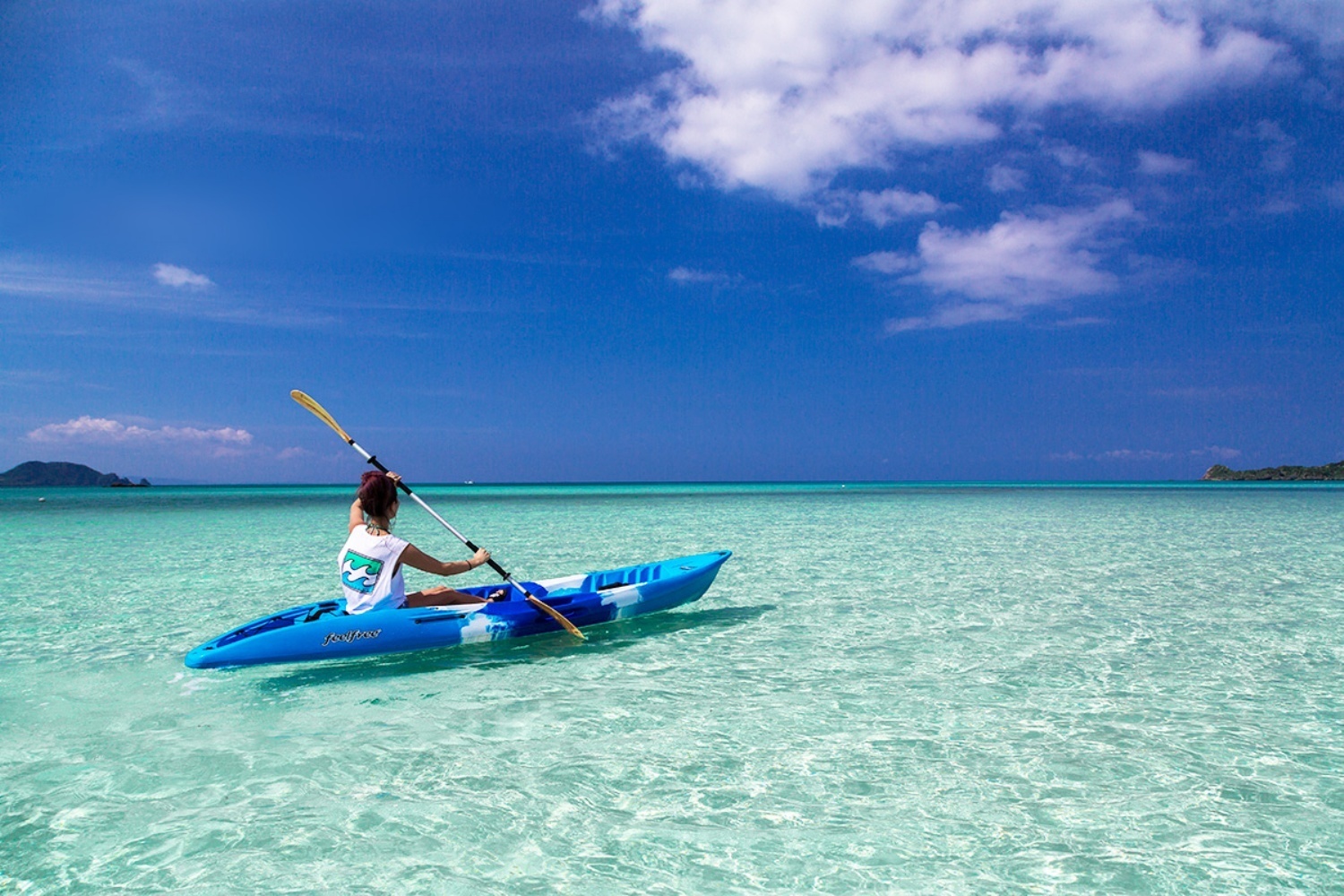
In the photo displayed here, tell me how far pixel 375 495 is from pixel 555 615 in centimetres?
201

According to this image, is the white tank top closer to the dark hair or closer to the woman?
the woman

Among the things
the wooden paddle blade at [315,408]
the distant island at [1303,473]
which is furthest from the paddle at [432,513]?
the distant island at [1303,473]

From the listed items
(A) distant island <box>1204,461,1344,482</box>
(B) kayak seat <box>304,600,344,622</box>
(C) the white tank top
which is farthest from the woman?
(A) distant island <box>1204,461,1344,482</box>

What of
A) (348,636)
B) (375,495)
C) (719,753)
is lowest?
(719,753)

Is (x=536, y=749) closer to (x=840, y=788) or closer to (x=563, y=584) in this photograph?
(x=840, y=788)

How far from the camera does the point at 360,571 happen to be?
22.0 ft

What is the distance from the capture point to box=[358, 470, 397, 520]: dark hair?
6.47 m

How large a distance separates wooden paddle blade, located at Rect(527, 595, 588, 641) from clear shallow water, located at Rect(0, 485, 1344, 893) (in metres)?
0.14

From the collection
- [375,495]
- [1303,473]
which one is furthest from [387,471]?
[1303,473]

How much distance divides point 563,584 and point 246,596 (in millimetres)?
4978

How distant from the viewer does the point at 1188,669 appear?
6648mm

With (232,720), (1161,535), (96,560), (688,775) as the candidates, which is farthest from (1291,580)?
(96,560)

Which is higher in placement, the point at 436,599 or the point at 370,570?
the point at 370,570

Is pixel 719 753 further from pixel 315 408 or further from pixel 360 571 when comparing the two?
pixel 315 408
